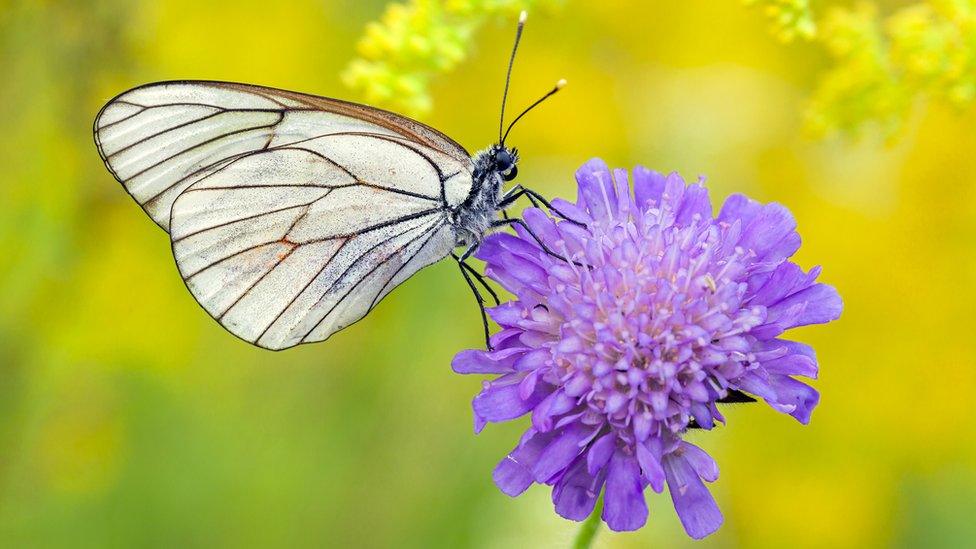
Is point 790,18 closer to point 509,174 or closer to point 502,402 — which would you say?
point 509,174

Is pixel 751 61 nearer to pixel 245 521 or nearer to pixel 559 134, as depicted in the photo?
pixel 559 134

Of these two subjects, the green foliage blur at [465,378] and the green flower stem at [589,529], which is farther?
the green foliage blur at [465,378]

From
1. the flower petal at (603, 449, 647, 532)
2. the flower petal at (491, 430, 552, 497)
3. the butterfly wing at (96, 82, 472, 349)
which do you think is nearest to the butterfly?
the butterfly wing at (96, 82, 472, 349)

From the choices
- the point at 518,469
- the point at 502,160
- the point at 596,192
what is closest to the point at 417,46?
the point at 502,160

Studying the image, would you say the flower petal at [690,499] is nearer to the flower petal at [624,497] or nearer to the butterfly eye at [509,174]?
the flower petal at [624,497]

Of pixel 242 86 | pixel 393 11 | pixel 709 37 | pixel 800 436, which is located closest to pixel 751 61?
pixel 709 37

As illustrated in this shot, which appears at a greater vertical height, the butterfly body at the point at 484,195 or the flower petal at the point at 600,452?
the butterfly body at the point at 484,195

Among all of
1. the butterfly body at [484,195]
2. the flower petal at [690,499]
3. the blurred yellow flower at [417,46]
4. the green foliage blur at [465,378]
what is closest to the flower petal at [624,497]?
the flower petal at [690,499]
